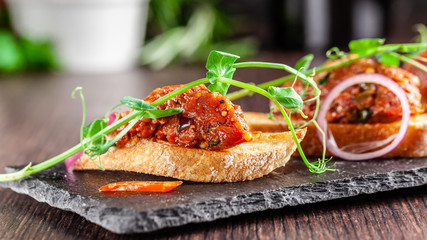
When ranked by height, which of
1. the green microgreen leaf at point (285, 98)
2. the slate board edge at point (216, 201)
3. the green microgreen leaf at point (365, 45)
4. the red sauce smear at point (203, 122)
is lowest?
the slate board edge at point (216, 201)

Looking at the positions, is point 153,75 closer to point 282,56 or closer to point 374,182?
point 282,56

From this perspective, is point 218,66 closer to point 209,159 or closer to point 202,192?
point 209,159

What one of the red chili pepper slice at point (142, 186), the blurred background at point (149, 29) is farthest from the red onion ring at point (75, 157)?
the blurred background at point (149, 29)

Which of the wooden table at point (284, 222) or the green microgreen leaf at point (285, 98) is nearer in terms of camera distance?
the wooden table at point (284, 222)

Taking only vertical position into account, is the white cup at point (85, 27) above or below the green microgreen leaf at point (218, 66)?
below

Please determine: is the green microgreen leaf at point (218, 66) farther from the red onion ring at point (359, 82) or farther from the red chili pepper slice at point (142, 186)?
the red onion ring at point (359, 82)

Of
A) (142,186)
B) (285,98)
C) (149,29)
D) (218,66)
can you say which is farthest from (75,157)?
(149,29)

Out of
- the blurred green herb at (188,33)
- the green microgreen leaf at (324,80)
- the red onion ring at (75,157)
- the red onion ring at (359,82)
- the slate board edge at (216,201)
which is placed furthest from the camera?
the blurred green herb at (188,33)
